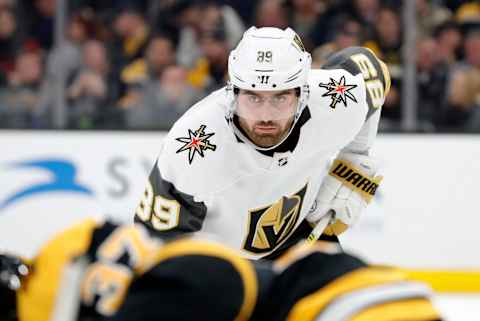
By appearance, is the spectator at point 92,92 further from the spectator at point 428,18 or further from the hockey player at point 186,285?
the hockey player at point 186,285

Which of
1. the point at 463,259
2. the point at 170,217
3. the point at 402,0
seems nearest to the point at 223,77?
the point at 402,0

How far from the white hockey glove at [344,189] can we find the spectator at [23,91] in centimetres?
231

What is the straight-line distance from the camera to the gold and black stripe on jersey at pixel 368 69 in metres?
3.18

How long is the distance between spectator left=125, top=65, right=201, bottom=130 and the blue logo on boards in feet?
1.22

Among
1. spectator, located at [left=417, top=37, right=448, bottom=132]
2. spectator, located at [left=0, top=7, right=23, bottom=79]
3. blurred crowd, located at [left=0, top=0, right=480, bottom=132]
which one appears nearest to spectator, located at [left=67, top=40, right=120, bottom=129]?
blurred crowd, located at [left=0, top=0, right=480, bottom=132]

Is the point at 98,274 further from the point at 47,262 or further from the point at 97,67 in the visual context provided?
the point at 97,67

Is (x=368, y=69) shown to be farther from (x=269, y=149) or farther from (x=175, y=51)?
(x=175, y=51)

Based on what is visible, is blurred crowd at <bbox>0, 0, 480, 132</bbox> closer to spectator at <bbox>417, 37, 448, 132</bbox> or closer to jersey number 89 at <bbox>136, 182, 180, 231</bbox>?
spectator at <bbox>417, 37, 448, 132</bbox>

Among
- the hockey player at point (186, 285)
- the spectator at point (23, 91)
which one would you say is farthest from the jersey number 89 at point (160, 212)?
the spectator at point (23, 91)

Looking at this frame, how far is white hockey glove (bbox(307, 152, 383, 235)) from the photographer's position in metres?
3.26

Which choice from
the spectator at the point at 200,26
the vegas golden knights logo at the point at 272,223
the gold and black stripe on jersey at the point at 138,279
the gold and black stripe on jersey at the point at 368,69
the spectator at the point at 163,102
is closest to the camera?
the gold and black stripe on jersey at the point at 138,279

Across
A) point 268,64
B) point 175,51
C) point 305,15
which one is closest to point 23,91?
point 175,51

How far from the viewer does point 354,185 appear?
329cm

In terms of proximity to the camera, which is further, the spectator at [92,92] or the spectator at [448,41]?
the spectator at [448,41]
